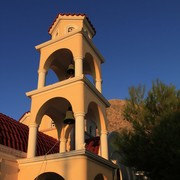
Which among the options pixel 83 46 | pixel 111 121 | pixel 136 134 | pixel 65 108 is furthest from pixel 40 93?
pixel 111 121

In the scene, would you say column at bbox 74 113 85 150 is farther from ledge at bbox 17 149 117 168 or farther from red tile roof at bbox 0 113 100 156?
red tile roof at bbox 0 113 100 156

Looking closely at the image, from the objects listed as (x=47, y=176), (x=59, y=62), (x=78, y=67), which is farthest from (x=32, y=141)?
(x=59, y=62)

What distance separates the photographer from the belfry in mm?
10062

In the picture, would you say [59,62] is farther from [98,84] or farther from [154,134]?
[154,134]

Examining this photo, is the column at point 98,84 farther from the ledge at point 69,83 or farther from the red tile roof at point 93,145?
the red tile roof at point 93,145

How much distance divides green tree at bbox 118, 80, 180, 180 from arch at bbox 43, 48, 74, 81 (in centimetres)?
450

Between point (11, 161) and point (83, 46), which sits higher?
point (83, 46)

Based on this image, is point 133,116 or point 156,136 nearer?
point 156,136

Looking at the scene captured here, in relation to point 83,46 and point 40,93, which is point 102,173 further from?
point 83,46

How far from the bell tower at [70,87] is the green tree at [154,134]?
2.21 m

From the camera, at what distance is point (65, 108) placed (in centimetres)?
1359

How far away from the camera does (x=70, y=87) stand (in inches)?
454

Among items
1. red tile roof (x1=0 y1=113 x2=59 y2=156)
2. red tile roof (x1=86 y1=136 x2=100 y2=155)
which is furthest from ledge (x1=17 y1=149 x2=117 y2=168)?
red tile roof (x1=86 y1=136 x2=100 y2=155)

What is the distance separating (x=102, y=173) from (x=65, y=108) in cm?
421
